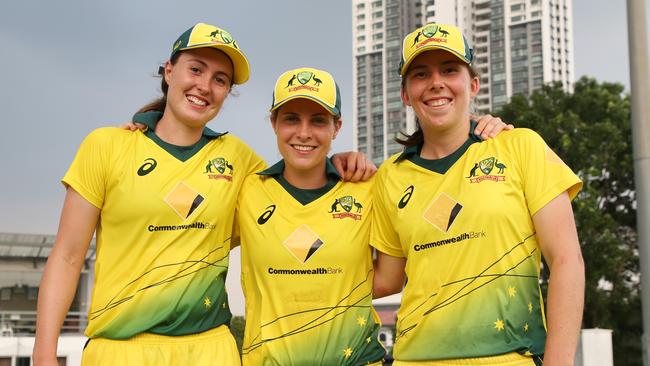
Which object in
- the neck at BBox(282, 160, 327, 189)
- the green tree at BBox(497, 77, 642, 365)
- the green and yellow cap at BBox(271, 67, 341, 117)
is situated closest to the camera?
the green and yellow cap at BBox(271, 67, 341, 117)

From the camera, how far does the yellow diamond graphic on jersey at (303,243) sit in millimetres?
→ 3812

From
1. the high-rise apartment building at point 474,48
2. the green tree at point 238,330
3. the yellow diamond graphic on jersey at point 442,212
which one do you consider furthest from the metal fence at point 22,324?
the high-rise apartment building at point 474,48

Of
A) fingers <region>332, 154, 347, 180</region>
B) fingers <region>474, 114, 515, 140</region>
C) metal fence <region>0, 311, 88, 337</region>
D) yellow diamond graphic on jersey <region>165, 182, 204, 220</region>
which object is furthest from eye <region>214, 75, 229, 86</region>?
metal fence <region>0, 311, 88, 337</region>

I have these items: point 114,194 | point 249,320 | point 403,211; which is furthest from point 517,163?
point 114,194

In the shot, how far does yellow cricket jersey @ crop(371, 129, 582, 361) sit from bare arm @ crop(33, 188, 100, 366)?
1.66 m

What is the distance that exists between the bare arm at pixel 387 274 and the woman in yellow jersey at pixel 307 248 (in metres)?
0.07

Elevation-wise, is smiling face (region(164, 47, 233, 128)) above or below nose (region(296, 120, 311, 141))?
above

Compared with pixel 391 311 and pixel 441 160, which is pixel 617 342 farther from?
pixel 391 311

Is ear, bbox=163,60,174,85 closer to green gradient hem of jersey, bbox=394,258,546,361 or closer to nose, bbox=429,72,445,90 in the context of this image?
nose, bbox=429,72,445,90

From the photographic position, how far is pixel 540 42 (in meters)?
89.4

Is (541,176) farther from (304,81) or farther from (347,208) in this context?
(304,81)

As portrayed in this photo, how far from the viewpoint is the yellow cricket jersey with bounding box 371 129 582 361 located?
10.8 ft

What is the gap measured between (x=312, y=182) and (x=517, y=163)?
1209 mm

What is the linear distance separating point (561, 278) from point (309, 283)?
4.29 ft
